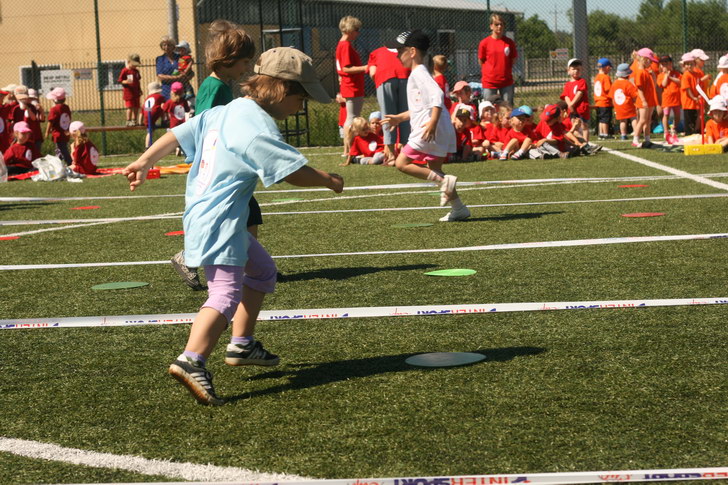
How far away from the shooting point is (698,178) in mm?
12164

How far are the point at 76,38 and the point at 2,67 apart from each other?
10.5 ft

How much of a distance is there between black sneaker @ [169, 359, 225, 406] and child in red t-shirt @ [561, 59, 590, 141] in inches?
615

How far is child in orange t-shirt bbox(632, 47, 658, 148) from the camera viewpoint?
1806cm

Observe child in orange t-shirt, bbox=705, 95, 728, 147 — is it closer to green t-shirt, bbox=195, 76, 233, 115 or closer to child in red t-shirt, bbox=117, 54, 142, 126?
green t-shirt, bbox=195, 76, 233, 115

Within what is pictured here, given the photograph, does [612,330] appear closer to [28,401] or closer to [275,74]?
[275,74]

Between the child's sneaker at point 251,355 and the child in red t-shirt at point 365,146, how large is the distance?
1306 cm

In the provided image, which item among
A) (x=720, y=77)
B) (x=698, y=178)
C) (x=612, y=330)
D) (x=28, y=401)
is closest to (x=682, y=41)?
(x=720, y=77)

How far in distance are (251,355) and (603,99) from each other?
1849 cm

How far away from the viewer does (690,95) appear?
68.6 ft

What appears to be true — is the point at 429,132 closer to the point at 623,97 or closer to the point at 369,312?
the point at 369,312

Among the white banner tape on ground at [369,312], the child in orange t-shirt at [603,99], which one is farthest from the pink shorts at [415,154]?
the child in orange t-shirt at [603,99]

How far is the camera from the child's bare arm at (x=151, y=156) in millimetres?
4375

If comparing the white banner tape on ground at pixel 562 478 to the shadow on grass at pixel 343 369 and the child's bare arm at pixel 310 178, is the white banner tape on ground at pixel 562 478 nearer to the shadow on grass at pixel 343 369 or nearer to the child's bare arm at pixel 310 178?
the shadow on grass at pixel 343 369

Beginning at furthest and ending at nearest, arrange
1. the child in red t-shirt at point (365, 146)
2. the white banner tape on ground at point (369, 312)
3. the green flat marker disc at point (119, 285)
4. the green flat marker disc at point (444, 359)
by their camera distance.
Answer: the child in red t-shirt at point (365, 146), the green flat marker disc at point (119, 285), the white banner tape on ground at point (369, 312), the green flat marker disc at point (444, 359)
